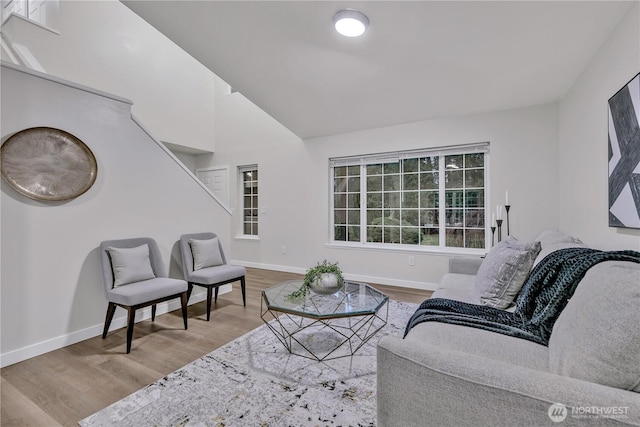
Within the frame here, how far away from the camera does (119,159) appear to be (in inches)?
108

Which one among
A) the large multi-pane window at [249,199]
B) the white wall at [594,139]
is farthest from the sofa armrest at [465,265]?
the large multi-pane window at [249,199]

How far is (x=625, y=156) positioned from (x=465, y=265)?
1488 millimetres

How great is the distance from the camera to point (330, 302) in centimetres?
215

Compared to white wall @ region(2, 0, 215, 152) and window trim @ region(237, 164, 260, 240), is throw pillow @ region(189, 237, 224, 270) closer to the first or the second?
window trim @ region(237, 164, 260, 240)

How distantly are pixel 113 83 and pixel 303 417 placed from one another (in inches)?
206

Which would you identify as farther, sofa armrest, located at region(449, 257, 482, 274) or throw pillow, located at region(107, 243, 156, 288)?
sofa armrest, located at region(449, 257, 482, 274)

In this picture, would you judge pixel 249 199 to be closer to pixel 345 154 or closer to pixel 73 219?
pixel 345 154

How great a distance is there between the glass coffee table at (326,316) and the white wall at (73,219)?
5.19 feet

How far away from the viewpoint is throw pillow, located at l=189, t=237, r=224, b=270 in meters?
3.13

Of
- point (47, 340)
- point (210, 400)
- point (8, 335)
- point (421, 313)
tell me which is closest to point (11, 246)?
point (8, 335)

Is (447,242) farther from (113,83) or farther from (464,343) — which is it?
(113,83)

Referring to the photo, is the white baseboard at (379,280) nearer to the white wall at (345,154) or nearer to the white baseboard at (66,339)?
the white wall at (345,154)

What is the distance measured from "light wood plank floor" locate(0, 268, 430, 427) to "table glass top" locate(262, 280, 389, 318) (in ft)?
2.15

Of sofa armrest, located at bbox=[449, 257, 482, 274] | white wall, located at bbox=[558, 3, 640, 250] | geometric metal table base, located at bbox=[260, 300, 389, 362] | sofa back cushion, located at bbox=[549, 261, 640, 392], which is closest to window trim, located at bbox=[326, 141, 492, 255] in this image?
white wall, located at bbox=[558, 3, 640, 250]
